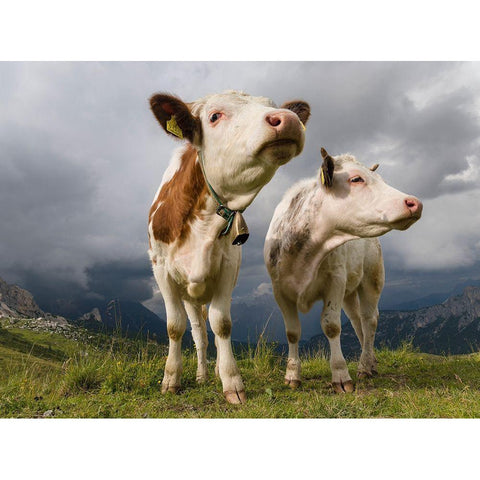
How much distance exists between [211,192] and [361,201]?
76.0 inches

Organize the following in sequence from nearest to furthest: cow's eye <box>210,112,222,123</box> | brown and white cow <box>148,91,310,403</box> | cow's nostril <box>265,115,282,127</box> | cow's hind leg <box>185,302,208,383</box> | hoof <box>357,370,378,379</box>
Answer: cow's nostril <box>265,115,282,127</box> < brown and white cow <box>148,91,310,403</box> < cow's eye <box>210,112,222,123</box> < cow's hind leg <box>185,302,208,383</box> < hoof <box>357,370,378,379</box>

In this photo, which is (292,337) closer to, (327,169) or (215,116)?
(327,169)

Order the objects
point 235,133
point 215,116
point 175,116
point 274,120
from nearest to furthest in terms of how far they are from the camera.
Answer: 1. point 274,120
2. point 235,133
3. point 215,116
4. point 175,116

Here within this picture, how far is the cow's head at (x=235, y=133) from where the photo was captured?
329cm

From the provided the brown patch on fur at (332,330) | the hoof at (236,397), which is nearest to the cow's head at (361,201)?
the brown patch on fur at (332,330)

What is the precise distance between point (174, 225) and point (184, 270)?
0.51 meters

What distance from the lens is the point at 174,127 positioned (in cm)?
407

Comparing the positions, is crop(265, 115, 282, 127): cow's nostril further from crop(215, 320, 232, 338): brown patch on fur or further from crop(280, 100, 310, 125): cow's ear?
crop(215, 320, 232, 338): brown patch on fur

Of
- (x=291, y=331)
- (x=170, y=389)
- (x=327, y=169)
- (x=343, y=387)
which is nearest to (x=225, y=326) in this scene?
(x=170, y=389)

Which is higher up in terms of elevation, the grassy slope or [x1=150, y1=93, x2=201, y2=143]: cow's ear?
[x1=150, y1=93, x2=201, y2=143]: cow's ear

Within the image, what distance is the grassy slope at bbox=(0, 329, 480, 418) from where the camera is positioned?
404 centimetres

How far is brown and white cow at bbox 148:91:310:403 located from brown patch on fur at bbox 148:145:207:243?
1 centimetres

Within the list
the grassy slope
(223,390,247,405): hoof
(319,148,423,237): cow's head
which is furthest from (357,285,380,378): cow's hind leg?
(223,390,247,405): hoof

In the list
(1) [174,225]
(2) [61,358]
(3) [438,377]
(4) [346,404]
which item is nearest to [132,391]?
(2) [61,358]
